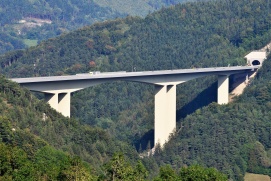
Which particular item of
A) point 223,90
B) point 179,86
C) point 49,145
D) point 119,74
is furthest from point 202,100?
point 49,145

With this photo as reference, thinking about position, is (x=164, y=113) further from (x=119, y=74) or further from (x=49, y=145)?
(x=49, y=145)

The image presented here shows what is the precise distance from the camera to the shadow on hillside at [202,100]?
105 m

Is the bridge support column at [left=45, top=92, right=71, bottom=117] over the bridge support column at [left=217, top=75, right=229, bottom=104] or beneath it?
beneath

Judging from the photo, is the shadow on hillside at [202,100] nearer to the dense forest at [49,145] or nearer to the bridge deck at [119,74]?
the bridge deck at [119,74]

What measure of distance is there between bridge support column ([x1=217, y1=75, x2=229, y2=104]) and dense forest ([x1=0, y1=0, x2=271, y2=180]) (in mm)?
1429

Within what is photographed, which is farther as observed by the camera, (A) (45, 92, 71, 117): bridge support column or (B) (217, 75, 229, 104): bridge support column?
(B) (217, 75, 229, 104): bridge support column

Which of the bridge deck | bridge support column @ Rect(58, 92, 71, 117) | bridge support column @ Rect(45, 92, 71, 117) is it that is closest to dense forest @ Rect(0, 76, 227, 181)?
the bridge deck

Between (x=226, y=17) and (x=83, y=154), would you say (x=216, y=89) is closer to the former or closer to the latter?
(x=226, y=17)

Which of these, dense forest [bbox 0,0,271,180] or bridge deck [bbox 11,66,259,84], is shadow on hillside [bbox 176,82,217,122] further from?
bridge deck [bbox 11,66,259,84]

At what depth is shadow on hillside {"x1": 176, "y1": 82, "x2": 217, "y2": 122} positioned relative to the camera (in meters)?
105

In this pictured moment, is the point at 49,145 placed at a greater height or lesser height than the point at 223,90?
lesser

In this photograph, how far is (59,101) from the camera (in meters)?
77.8

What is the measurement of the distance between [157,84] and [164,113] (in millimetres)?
3480

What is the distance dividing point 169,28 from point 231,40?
1168 centimetres
